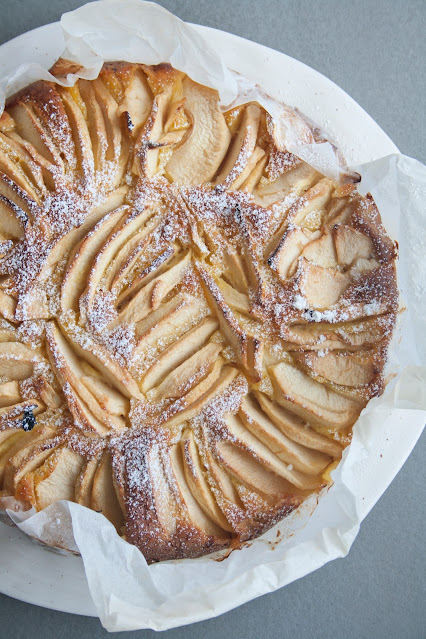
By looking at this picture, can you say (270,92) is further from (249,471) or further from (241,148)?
(249,471)

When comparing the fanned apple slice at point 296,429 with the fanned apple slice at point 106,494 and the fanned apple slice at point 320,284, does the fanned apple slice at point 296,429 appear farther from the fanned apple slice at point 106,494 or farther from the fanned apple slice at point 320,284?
the fanned apple slice at point 106,494

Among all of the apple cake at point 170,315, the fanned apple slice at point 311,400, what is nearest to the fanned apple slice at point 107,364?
the apple cake at point 170,315

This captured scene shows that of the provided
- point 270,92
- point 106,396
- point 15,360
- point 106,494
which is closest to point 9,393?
point 15,360

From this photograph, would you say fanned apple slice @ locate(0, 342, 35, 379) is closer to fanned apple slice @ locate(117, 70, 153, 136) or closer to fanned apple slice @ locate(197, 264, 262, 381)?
fanned apple slice @ locate(197, 264, 262, 381)

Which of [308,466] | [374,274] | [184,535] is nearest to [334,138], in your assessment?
[374,274]

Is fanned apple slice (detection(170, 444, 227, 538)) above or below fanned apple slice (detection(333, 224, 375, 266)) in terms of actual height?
below

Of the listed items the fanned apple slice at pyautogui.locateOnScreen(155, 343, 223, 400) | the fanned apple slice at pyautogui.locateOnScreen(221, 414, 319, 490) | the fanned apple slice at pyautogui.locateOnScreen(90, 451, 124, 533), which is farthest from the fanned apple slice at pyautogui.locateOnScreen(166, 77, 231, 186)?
the fanned apple slice at pyautogui.locateOnScreen(90, 451, 124, 533)

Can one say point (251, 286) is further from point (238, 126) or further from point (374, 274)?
point (238, 126)
